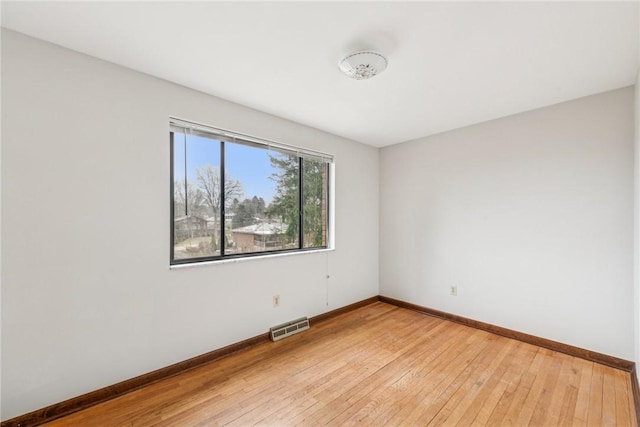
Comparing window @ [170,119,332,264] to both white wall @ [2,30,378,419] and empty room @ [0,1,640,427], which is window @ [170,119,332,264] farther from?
white wall @ [2,30,378,419]

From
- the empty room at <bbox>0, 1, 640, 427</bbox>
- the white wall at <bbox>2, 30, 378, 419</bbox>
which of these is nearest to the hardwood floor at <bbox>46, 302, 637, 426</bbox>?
the empty room at <bbox>0, 1, 640, 427</bbox>

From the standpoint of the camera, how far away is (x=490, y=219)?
3066mm

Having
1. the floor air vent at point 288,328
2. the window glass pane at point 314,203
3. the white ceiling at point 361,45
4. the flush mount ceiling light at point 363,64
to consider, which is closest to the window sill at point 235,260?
the window glass pane at point 314,203

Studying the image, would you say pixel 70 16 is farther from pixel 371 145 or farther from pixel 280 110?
pixel 371 145

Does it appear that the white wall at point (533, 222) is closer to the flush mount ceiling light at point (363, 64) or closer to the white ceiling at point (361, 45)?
the white ceiling at point (361, 45)

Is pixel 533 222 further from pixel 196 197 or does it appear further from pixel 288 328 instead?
pixel 196 197

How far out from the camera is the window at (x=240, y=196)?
92.8 inches

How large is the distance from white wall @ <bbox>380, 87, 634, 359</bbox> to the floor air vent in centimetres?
162

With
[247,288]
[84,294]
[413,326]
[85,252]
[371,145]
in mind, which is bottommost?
[413,326]

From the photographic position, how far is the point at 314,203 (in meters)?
3.46

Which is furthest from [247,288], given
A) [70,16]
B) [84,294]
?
[70,16]

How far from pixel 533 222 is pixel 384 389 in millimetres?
2235

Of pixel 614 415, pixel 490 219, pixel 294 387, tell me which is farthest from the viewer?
pixel 490 219

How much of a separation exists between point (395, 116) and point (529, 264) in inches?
82.4
